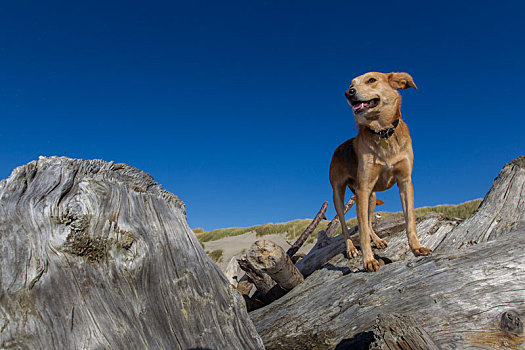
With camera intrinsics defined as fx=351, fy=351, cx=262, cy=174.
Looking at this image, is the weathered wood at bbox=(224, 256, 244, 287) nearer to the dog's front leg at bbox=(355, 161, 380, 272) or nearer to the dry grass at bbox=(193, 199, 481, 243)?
the dog's front leg at bbox=(355, 161, 380, 272)

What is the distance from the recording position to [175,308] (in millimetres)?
2607

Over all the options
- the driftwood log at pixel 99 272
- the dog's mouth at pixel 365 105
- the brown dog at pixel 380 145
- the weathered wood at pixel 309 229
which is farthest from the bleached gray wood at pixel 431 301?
the weathered wood at pixel 309 229

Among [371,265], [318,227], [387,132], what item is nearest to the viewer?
[371,265]

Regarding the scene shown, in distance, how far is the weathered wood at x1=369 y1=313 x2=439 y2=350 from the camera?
2.45 metres

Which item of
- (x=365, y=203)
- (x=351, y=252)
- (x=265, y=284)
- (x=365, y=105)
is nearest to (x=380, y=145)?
(x=365, y=105)

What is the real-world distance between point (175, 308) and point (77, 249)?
32.0 inches

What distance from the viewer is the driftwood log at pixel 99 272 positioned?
2221 millimetres

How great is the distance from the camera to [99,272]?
2447 millimetres

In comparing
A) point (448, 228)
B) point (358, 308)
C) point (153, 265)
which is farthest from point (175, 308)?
point (448, 228)

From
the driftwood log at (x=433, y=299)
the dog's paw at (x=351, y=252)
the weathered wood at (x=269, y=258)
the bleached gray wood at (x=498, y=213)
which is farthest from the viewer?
the dog's paw at (x=351, y=252)

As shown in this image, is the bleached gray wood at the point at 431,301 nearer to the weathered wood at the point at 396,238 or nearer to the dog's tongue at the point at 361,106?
the weathered wood at the point at 396,238

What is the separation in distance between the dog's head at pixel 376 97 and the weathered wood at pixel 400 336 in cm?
258

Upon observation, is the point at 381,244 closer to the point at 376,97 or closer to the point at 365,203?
the point at 365,203

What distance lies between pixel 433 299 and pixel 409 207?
1.35m
